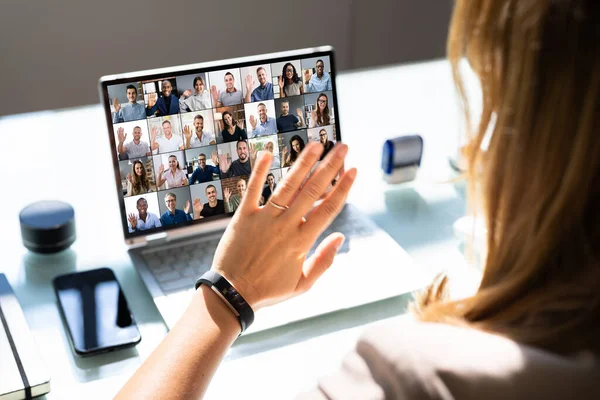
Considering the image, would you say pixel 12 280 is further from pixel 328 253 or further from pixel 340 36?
pixel 340 36

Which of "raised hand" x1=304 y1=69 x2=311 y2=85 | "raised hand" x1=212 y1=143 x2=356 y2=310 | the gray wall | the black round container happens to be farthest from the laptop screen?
the gray wall

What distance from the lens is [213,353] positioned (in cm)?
90

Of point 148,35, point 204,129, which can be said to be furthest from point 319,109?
point 148,35

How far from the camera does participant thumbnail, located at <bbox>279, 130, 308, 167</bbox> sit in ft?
4.25

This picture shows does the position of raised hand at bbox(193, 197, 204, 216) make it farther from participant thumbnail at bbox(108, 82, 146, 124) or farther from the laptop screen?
participant thumbnail at bbox(108, 82, 146, 124)

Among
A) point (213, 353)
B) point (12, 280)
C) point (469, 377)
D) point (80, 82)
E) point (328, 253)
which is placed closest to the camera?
point (469, 377)

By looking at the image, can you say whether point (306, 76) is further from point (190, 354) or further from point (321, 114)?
point (190, 354)

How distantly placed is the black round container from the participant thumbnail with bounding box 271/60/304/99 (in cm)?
44

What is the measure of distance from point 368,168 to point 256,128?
0.41 metres

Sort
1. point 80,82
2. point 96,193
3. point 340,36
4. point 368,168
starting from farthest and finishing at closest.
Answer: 1. point 340,36
2. point 80,82
3. point 368,168
4. point 96,193

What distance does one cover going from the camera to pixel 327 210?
1007mm

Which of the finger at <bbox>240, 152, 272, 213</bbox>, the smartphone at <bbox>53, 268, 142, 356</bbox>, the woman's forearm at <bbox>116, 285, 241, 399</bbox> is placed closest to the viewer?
the woman's forearm at <bbox>116, 285, 241, 399</bbox>

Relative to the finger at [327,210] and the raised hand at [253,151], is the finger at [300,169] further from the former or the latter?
the raised hand at [253,151]

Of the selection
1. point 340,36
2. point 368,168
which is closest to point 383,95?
point 368,168
